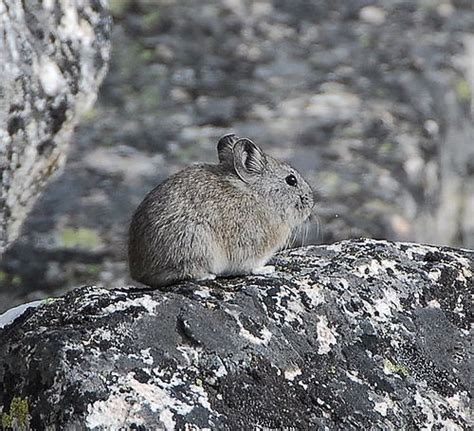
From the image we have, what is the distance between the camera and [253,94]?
44.6 ft

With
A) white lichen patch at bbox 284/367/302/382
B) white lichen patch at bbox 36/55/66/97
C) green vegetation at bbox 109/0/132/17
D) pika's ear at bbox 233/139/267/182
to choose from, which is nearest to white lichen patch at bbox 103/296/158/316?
white lichen patch at bbox 284/367/302/382

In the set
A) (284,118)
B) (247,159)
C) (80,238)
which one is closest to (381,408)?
(247,159)

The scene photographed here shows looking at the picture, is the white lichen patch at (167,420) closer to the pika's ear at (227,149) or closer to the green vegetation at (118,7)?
the pika's ear at (227,149)

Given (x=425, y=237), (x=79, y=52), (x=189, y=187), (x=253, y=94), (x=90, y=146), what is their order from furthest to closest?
1. (x=253, y=94)
2. (x=90, y=146)
3. (x=425, y=237)
4. (x=79, y=52)
5. (x=189, y=187)

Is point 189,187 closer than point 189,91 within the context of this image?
Yes

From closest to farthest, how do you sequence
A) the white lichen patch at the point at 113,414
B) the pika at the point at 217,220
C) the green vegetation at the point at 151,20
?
the white lichen patch at the point at 113,414 → the pika at the point at 217,220 → the green vegetation at the point at 151,20

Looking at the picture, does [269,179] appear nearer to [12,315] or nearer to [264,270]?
[264,270]

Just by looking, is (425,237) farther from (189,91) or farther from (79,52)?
(79,52)

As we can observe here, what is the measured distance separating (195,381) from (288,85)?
9602 millimetres

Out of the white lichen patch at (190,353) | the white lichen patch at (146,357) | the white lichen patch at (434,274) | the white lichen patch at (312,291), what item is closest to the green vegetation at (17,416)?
the white lichen patch at (146,357)

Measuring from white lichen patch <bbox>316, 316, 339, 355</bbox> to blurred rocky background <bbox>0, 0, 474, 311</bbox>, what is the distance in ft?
17.8

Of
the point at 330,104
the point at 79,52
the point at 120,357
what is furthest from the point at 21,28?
the point at 330,104

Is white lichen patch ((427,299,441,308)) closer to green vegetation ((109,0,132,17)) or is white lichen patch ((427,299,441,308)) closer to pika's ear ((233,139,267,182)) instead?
pika's ear ((233,139,267,182))

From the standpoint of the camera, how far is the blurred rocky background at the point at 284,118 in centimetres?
1112
